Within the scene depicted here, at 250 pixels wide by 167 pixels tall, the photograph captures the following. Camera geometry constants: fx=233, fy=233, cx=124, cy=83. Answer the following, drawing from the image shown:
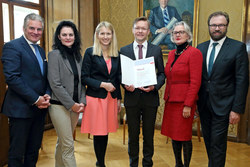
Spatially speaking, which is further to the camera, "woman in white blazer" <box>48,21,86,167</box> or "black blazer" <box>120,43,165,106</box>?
"black blazer" <box>120,43,165,106</box>

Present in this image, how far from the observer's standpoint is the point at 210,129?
2.21m

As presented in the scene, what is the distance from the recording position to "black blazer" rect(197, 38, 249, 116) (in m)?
2.01

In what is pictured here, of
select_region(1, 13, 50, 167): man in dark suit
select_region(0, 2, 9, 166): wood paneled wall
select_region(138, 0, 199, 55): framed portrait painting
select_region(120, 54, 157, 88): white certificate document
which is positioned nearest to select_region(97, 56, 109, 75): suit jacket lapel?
select_region(120, 54, 157, 88): white certificate document

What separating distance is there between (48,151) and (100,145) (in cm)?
121

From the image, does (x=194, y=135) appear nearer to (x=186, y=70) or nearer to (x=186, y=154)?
(x=186, y=154)

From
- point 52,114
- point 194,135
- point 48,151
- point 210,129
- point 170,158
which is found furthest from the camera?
point 194,135

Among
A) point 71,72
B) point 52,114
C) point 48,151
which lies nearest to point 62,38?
point 71,72

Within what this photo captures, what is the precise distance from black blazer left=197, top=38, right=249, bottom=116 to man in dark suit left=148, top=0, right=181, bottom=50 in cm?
195

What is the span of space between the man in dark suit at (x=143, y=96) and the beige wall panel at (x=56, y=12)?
2.31m

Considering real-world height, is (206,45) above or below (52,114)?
above

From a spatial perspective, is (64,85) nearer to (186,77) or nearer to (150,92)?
(150,92)

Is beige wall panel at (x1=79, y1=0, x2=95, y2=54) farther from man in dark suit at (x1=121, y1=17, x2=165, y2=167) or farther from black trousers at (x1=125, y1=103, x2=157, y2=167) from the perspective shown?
black trousers at (x1=125, y1=103, x2=157, y2=167)

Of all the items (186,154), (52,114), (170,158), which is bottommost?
(170,158)

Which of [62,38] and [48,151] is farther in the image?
[48,151]
